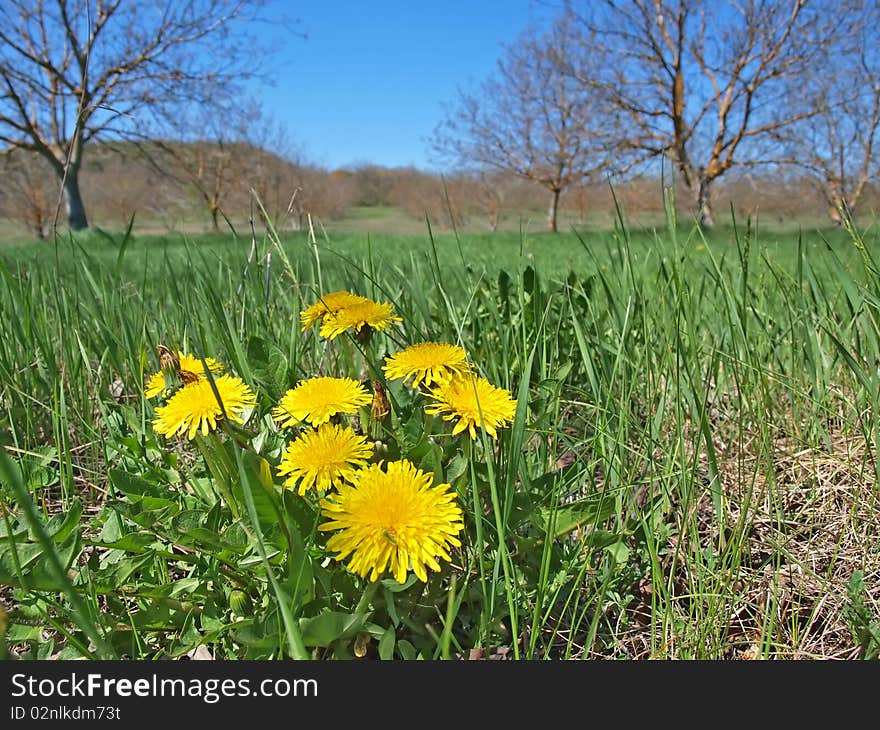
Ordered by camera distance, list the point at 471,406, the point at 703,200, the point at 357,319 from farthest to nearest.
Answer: the point at 703,200, the point at 357,319, the point at 471,406

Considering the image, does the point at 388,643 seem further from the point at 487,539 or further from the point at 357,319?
the point at 357,319

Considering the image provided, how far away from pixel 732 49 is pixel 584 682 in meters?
13.9

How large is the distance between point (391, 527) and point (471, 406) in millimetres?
182

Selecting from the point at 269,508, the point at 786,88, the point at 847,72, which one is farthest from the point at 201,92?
the point at 269,508

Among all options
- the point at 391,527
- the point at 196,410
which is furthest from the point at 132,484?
the point at 391,527

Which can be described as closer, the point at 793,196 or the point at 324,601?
the point at 324,601

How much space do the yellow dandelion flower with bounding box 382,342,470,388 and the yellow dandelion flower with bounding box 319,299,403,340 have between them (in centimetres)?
7

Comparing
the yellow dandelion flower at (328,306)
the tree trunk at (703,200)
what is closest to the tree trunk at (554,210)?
the tree trunk at (703,200)

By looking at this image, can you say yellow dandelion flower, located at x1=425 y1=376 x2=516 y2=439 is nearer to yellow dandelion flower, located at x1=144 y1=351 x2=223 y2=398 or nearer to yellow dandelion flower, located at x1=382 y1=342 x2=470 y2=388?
yellow dandelion flower, located at x1=382 y1=342 x2=470 y2=388

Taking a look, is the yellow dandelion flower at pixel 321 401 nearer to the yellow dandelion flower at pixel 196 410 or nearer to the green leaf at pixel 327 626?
the yellow dandelion flower at pixel 196 410

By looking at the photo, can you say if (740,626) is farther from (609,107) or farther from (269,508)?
(609,107)

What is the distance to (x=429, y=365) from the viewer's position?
0.73m

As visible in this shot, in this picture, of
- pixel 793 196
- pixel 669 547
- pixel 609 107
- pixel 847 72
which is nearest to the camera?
pixel 669 547

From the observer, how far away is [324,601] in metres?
0.66
